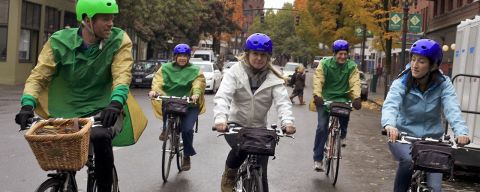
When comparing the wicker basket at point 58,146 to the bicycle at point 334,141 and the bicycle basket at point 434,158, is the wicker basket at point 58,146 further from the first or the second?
the bicycle at point 334,141

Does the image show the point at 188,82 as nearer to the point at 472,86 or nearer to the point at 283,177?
the point at 283,177

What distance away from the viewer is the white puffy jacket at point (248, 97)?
5.29 meters

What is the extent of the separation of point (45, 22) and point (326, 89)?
2484cm

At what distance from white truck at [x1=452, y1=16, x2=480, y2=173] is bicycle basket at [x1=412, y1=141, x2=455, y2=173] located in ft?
14.2

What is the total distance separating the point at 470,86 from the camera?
9484 mm

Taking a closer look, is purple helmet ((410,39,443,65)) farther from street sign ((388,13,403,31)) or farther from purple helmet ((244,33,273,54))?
street sign ((388,13,403,31))

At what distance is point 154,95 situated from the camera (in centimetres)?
853

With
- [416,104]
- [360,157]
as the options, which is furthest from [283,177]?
[416,104]

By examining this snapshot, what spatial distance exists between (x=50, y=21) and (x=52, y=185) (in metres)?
29.1

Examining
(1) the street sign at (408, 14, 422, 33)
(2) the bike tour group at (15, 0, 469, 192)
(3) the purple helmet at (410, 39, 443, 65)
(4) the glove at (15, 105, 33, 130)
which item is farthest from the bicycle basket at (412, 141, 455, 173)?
(1) the street sign at (408, 14, 422, 33)

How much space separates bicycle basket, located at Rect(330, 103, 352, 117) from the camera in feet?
27.2

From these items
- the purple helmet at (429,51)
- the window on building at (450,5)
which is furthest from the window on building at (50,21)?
the purple helmet at (429,51)

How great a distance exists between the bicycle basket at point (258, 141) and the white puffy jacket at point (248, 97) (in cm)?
62

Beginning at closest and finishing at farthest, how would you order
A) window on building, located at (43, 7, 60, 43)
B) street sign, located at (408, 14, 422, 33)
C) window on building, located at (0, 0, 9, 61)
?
street sign, located at (408, 14, 422, 33), window on building, located at (0, 0, 9, 61), window on building, located at (43, 7, 60, 43)
